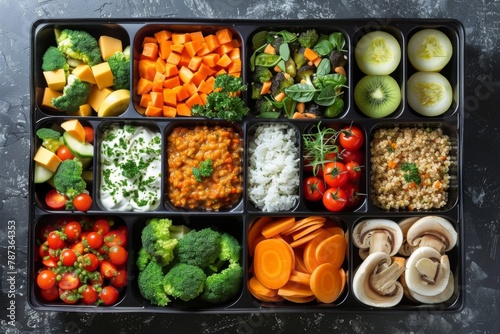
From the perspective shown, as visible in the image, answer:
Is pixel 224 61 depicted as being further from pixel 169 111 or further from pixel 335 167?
pixel 335 167

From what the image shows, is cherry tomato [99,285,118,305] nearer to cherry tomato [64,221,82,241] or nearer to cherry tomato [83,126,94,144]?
cherry tomato [64,221,82,241]

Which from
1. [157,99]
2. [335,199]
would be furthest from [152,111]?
[335,199]

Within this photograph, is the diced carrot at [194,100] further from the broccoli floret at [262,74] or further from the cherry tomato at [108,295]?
the cherry tomato at [108,295]

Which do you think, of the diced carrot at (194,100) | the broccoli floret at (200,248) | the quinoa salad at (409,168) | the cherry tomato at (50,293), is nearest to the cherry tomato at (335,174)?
the quinoa salad at (409,168)

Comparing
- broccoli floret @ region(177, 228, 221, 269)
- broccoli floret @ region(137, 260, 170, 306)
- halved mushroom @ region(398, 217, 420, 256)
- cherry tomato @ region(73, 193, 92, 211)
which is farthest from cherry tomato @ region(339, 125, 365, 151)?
cherry tomato @ region(73, 193, 92, 211)

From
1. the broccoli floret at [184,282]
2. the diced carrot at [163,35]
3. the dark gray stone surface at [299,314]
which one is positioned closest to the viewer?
the broccoli floret at [184,282]
